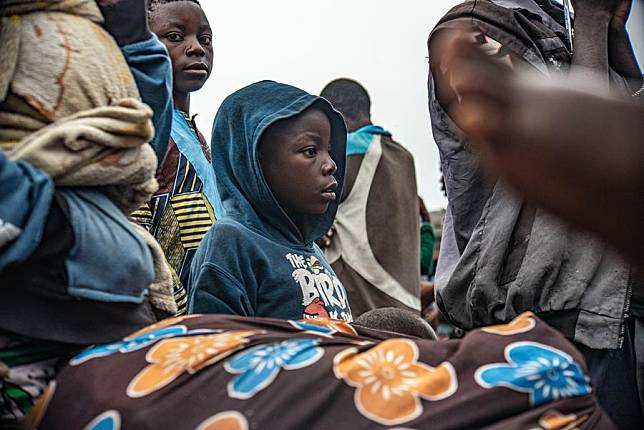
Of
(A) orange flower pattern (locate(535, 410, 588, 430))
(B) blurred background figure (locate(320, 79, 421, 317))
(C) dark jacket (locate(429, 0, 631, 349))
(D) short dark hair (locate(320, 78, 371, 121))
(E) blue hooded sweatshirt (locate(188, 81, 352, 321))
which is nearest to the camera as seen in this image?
(A) orange flower pattern (locate(535, 410, 588, 430))

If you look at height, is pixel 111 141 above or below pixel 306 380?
above

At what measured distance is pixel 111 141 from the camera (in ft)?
6.31

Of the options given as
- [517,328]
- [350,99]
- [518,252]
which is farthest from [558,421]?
[350,99]

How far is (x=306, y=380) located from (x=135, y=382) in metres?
0.33

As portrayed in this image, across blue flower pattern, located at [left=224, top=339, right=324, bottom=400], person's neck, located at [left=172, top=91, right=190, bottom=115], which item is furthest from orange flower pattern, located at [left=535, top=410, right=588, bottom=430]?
person's neck, located at [left=172, top=91, right=190, bottom=115]

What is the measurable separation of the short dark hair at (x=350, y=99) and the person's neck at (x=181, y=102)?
196 centimetres

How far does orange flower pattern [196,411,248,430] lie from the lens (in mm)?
1631

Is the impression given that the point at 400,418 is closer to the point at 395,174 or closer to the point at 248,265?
the point at 248,265

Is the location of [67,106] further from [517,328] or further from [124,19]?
[517,328]

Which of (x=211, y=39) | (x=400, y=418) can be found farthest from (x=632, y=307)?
(x=211, y=39)

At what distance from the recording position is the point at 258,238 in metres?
3.20

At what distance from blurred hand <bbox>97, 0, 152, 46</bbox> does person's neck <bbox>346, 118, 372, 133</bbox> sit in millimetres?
3538

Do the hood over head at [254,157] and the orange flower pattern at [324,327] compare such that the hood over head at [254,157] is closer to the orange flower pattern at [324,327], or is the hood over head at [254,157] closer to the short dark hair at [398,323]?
the short dark hair at [398,323]

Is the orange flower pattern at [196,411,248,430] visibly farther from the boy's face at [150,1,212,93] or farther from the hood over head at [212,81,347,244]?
the boy's face at [150,1,212,93]
